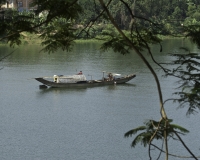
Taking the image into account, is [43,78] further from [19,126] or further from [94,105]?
[19,126]

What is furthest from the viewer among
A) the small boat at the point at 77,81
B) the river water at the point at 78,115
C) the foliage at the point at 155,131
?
the small boat at the point at 77,81

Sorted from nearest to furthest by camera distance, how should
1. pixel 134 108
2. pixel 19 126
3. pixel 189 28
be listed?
pixel 189 28 < pixel 19 126 < pixel 134 108

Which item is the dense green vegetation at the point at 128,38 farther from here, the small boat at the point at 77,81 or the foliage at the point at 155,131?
the small boat at the point at 77,81

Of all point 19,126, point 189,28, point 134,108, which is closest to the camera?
point 189,28

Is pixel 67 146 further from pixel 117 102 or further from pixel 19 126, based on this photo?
pixel 117 102

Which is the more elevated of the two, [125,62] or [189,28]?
[189,28]

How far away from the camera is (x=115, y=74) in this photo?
20.7 meters

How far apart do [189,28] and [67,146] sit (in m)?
8.11

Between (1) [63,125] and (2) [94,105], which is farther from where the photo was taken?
(2) [94,105]

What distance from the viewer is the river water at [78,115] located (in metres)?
11.7

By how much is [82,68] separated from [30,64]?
2544 mm

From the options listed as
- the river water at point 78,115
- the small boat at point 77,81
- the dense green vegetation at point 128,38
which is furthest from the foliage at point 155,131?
the small boat at point 77,81

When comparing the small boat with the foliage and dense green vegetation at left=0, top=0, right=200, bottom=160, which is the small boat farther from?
the foliage

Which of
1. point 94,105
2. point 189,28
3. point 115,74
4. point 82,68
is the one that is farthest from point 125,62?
point 189,28
